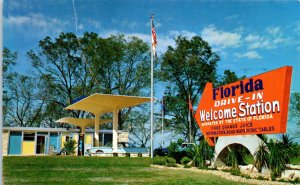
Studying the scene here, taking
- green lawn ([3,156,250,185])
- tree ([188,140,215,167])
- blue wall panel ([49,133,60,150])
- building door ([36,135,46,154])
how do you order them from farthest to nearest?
blue wall panel ([49,133,60,150]), building door ([36,135,46,154]), tree ([188,140,215,167]), green lawn ([3,156,250,185])

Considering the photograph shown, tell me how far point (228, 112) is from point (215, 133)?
3.06 ft

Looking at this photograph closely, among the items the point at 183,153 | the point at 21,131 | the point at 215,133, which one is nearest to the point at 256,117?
the point at 215,133

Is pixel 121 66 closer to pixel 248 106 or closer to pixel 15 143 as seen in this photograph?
pixel 15 143

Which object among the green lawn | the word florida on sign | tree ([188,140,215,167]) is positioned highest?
the word florida on sign

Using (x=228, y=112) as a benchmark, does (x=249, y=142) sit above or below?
below

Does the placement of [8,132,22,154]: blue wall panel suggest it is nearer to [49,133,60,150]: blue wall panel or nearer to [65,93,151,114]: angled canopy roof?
[49,133,60,150]: blue wall panel

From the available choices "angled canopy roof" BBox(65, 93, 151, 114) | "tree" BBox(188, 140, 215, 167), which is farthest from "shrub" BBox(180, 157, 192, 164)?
"angled canopy roof" BBox(65, 93, 151, 114)

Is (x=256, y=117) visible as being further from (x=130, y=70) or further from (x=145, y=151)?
(x=130, y=70)

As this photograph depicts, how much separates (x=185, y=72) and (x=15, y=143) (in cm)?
1375

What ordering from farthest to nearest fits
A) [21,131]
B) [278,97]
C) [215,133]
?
[21,131] < [215,133] < [278,97]

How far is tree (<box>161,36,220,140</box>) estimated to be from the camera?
27.9m

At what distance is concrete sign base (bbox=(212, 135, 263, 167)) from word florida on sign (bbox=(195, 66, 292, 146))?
0.13 meters

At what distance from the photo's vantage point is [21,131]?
24094mm

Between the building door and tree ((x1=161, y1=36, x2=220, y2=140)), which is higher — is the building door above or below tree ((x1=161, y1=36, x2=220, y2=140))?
below
